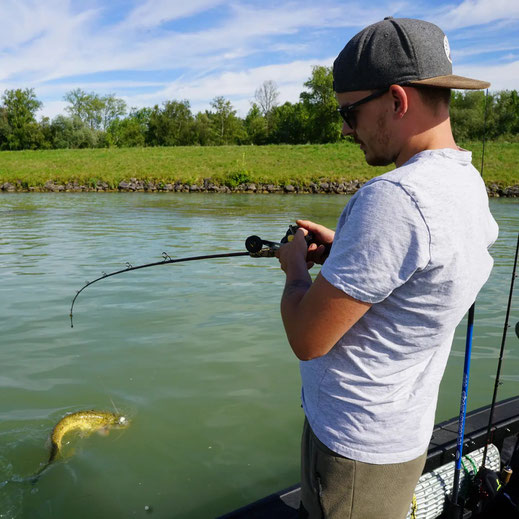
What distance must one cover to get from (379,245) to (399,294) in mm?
176

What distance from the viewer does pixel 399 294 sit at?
1354mm

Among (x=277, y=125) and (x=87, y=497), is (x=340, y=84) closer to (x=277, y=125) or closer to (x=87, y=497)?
(x=87, y=497)

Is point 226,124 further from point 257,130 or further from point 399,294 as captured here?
point 399,294

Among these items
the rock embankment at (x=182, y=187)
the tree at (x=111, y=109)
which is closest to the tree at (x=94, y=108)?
the tree at (x=111, y=109)

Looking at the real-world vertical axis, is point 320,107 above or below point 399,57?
above

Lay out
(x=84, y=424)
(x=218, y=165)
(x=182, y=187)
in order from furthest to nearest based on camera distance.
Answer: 1. (x=218, y=165)
2. (x=182, y=187)
3. (x=84, y=424)

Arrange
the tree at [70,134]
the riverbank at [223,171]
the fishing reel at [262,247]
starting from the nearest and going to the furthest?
the fishing reel at [262,247] → the riverbank at [223,171] → the tree at [70,134]

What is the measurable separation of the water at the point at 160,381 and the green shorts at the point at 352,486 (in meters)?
2.15

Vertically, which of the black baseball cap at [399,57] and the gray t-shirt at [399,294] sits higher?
the black baseball cap at [399,57]

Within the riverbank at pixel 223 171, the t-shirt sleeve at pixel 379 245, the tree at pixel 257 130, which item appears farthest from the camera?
the tree at pixel 257 130

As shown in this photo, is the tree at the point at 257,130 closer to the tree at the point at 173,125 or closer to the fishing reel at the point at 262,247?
the tree at the point at 173,125

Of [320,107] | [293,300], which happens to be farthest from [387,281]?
[320,107]

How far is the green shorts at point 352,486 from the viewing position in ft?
5.00

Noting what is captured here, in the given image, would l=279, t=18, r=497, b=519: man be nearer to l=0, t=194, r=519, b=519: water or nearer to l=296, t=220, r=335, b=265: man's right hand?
l=296, t=220, r=335, b=265: man's right hand
